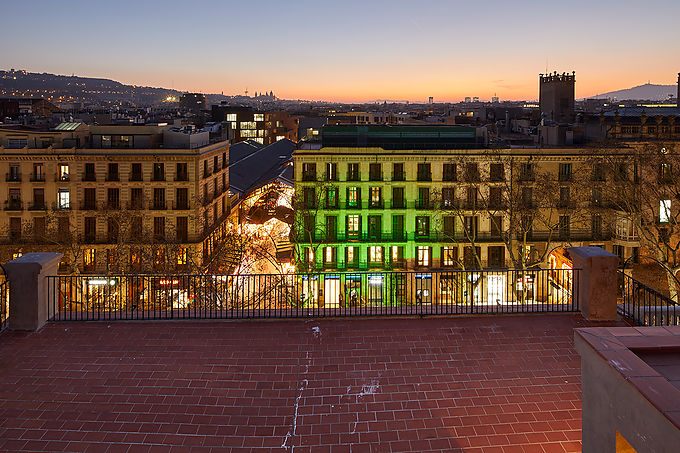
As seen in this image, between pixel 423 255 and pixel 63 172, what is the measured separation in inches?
1036

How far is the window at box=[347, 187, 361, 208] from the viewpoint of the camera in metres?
38.4

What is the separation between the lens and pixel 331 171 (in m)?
38.4

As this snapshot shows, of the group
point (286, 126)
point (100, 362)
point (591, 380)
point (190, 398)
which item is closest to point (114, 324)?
point (100, 362)

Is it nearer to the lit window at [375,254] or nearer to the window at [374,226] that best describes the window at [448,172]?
the window at [374,226]

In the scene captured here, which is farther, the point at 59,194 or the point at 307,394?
the point at 59,194

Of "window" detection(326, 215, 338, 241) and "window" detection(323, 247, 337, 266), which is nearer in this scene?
"window" detection(326, 215, 338, 241)

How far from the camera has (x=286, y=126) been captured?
156 metres

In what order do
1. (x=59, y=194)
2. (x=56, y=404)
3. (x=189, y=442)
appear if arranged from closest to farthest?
1. (x=189, y=442)
2. (x=56, y=404)
3. (x=59, y=194)

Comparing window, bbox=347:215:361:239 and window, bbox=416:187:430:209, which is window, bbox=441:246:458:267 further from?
window, bbox=347:215:361:239

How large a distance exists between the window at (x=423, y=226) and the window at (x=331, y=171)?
6.77 meters

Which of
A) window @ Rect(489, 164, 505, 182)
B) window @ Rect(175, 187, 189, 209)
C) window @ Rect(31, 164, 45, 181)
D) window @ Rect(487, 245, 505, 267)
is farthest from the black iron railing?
window @ Rect(489, 164, 505, 182)

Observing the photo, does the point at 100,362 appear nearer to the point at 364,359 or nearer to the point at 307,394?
the point at 307,394

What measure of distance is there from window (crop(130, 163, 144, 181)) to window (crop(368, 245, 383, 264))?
17.2 meters

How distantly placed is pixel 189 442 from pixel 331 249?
31579 mm
